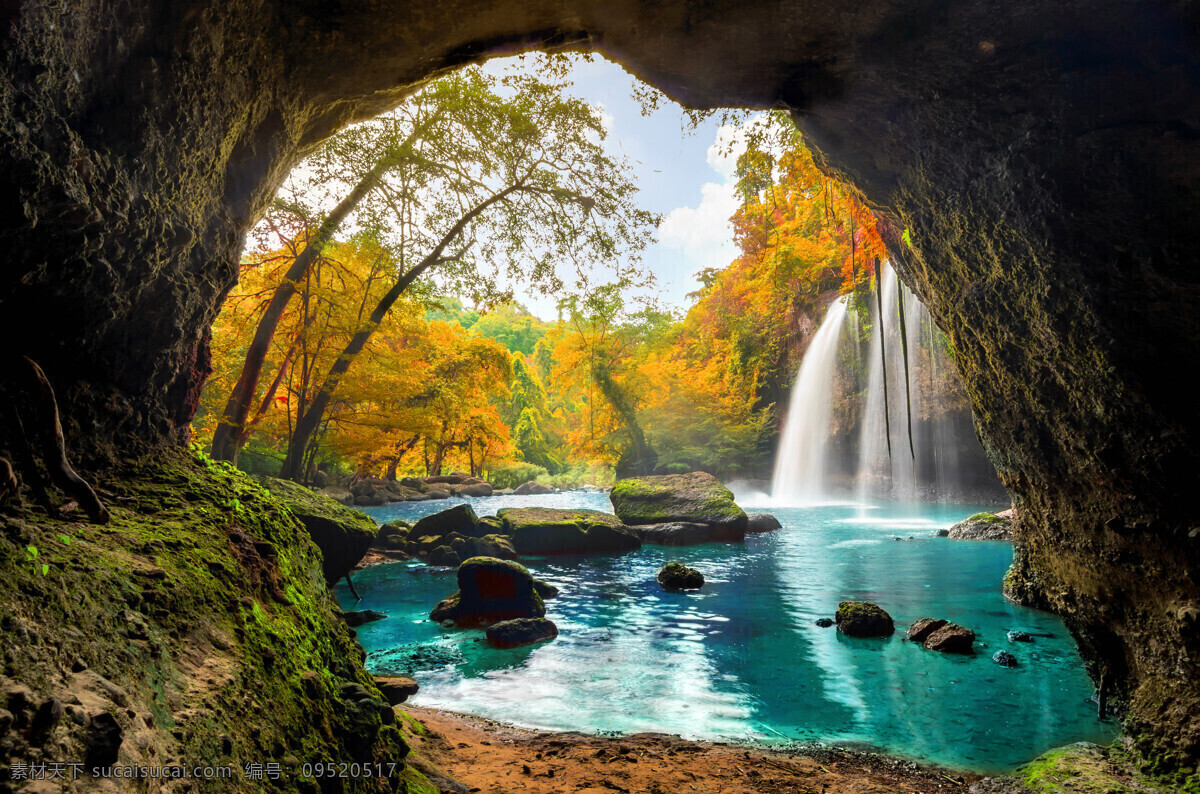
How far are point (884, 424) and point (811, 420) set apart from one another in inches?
141

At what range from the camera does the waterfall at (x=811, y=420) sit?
25.9 m

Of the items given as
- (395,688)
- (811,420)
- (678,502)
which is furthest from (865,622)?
(811,420)

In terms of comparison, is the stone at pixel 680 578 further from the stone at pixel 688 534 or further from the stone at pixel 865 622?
the stone at pixel 688 534

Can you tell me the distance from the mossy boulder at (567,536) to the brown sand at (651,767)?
335 inches

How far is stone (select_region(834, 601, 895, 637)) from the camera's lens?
707 cm

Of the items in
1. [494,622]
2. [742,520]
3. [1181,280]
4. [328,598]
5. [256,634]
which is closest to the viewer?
[256,634]

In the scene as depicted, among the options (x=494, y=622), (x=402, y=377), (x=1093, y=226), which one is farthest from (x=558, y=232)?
(x=1093, y=226)

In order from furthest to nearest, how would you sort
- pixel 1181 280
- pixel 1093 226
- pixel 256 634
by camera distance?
pixel 1093 226, pixel 1181 280, pixel 256 634

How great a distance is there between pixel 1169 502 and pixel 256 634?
5.02 m

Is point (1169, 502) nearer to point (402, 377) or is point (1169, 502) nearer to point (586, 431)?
point (402, 377)

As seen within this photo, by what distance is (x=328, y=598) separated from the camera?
3785 mm

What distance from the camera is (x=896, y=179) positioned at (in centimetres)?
464

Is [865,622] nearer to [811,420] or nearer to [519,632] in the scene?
[519,632]

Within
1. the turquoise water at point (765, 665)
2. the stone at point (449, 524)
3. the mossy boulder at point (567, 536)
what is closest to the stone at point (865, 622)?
the turquoise water at point (765, 665)
